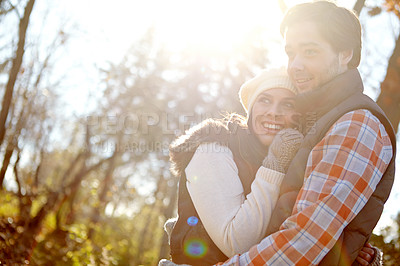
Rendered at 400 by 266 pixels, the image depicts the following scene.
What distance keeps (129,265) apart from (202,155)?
486 inches

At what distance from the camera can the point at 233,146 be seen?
2.67 metres

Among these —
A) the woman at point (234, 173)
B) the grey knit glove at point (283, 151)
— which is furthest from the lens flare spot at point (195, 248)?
the grey knit glove at point (283, 151)

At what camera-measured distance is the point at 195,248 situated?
96.7 inches

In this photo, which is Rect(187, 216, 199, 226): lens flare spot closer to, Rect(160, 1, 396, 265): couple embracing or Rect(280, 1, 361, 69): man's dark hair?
Rect(160, 1, 396, 265): couple embracing

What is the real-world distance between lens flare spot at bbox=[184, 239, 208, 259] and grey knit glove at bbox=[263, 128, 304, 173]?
0.58 metres

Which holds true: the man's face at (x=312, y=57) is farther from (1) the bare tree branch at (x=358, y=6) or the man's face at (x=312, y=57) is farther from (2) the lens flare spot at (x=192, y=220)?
(1) the bare tree branch at (x=358, y=6)

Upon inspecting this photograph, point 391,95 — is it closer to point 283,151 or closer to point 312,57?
point 312,57

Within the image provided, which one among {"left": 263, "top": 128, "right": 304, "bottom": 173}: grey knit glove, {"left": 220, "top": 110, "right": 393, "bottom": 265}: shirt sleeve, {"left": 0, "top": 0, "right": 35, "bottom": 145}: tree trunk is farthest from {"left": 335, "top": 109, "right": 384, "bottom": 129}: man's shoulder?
{"left": 0, "top": 0, "right": 35, "bottom": 145}: tree trunk

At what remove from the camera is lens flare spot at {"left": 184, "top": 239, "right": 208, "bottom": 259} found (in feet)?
7.91

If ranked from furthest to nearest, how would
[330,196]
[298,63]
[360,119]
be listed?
[298,63] → [360,119] → [330,196]

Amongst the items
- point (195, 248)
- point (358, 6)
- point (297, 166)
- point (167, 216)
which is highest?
point (358, 6)

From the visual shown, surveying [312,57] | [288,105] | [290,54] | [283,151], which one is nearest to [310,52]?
[312,57]

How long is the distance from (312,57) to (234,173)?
2.70ft

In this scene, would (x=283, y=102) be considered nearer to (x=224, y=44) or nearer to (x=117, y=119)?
(x=224, y=44)
